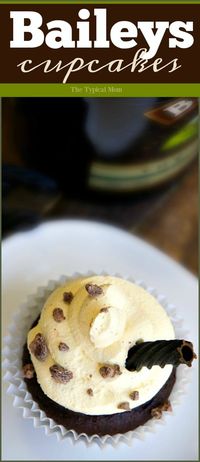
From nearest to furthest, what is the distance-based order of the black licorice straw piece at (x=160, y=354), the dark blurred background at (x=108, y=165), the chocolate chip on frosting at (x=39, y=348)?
1. the black licorice straw piece at (x=160, y=354)
2. the chocolate chip on frosting at (x=39, y=348)
3. the dark blurred background at (x=108, y=165)

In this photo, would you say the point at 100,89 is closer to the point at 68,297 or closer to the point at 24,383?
the point at 68,297

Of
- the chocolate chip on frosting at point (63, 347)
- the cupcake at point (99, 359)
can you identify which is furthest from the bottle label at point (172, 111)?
the chocolate chip on frosting at point (63, 347)

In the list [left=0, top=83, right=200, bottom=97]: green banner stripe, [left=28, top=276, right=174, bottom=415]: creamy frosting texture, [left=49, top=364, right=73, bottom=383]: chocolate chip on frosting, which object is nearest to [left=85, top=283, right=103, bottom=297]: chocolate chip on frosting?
[left=28, top=276, right=174, bottom=415]: creamy frosting texture

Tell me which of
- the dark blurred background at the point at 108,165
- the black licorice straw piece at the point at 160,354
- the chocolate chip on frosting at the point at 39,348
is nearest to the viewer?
the black licorice straw piece at the point at 160,354

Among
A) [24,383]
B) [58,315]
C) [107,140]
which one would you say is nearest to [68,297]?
[58,315]

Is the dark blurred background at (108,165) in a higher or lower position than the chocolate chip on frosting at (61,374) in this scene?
higher

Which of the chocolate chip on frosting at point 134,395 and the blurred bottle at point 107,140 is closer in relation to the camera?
the chocolate chip on frosting at point 134,395

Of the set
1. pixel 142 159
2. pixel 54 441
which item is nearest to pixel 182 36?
pixel 142 159

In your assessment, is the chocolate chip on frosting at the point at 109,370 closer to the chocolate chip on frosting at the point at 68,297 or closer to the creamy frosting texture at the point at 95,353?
the creamy frosting texture at the point at 95,353
